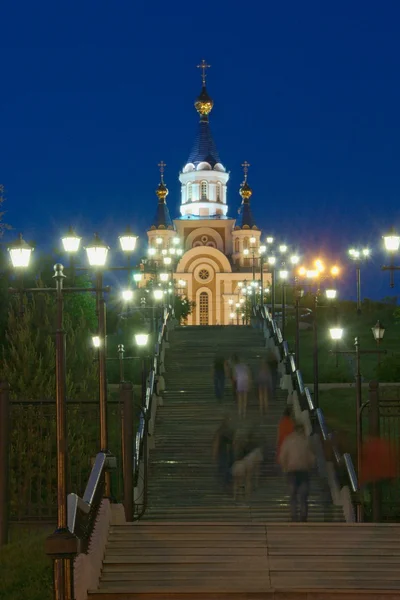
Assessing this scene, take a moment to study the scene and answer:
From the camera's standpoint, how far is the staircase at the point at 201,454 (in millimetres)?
19594

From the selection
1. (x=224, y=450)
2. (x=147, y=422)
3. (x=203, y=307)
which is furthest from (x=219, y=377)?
(x=203, y=307)

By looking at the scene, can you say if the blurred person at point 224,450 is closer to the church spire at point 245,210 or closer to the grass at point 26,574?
the grass at point 26,574

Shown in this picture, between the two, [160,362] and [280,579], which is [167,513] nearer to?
[280,579]

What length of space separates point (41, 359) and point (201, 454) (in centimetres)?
448

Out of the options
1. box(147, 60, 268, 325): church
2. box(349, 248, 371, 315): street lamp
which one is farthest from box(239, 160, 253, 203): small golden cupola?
box(349, 248, 371, 315): street lamp

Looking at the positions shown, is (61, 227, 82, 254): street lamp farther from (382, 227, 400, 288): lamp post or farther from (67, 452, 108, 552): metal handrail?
(382, 227, 400, 288): lamp post

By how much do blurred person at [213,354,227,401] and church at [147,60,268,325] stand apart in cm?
6671

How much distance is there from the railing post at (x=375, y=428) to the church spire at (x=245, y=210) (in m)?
83.8

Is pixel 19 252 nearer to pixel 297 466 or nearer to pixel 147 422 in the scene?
pixel 297 466

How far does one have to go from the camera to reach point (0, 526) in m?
17.0

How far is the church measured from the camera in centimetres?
9538

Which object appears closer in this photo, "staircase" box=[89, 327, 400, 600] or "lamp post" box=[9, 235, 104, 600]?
"lamp post" box=[9, 235, 104, 600]

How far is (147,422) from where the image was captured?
22625 mm

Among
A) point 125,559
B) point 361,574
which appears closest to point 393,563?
point 361,574
